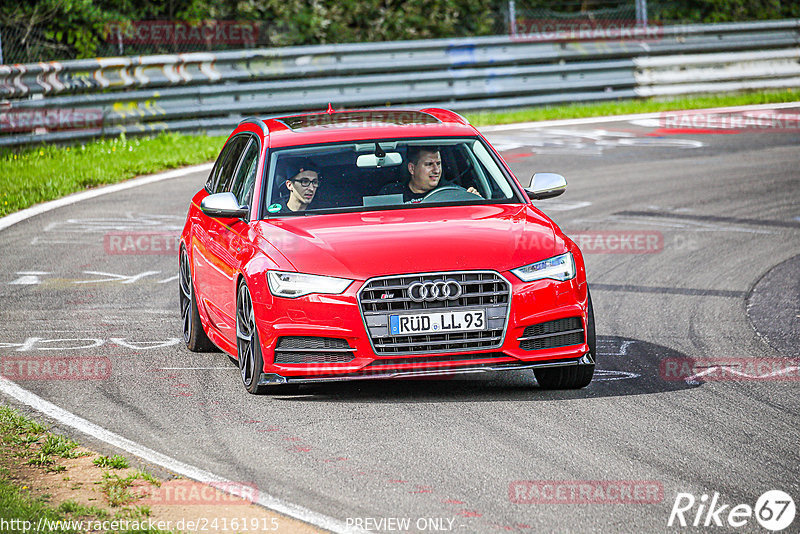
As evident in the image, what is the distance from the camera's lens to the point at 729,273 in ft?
38.5

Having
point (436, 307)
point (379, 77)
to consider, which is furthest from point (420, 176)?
point (379, 77)

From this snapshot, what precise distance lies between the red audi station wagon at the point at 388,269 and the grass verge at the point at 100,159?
7.78m

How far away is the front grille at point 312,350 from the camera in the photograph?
7230mm

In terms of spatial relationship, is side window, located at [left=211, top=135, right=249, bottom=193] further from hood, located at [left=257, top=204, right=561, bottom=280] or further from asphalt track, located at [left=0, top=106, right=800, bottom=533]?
hood, located at [left=257, top=204, right=561, bottom=280]

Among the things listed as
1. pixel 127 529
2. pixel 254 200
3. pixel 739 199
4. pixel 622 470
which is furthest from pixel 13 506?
pixel 739 199

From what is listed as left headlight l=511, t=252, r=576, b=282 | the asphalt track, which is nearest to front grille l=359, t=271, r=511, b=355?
left headlight l=511, t=252, r=576, b=282

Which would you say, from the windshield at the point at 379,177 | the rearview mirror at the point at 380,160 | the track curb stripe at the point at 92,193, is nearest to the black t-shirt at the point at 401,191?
the windshield at the point at 379,177

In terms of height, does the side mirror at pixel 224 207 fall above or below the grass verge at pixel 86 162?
above

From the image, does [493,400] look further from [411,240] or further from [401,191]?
[401,191]

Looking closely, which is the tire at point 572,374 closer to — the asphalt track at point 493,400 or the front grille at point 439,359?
the asphalt track at point 493,400

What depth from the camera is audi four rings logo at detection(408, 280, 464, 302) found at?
23.6 ft

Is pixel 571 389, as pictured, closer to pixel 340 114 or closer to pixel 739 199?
pixel 340 114

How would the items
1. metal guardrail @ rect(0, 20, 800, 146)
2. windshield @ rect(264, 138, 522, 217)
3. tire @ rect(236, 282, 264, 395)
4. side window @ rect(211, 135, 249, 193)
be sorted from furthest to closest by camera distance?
metal guardrail @ rect(0, 20, 800, 146)
side window @ rect(211, 135, 249, 193)
windshield @ rect(264, 138, 522, 217)
tire @ rect(236, 282, 264, 395)

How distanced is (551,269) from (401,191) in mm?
1448
